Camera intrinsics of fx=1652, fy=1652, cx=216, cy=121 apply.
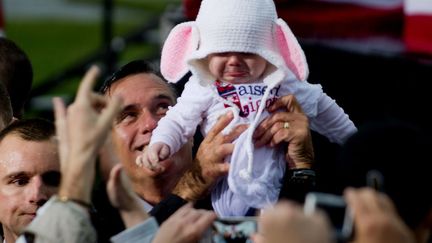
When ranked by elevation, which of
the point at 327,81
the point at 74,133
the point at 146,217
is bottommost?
the point at 327,81

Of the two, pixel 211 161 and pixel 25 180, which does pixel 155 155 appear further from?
pixel 25 180

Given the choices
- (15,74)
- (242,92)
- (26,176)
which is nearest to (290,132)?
(242,92)

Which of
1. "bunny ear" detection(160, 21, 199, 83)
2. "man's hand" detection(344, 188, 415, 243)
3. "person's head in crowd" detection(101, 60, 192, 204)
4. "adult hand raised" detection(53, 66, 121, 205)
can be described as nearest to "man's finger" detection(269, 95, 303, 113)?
"bunny ear" detection(160, 21, 199, 83)

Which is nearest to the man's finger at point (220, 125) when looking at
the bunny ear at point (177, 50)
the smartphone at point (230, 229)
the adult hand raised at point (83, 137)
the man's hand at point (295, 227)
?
the bunny ear at point (177, 50)

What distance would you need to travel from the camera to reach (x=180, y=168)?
19.5ft

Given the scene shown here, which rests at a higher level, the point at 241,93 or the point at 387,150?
the point at 387,150

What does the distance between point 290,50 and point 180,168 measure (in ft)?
2.18

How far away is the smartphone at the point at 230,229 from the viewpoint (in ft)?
16.2

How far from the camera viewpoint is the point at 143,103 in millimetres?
6043

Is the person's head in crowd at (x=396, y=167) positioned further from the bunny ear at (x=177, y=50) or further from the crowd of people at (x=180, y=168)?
the bunny ear at (x=177, y=50)

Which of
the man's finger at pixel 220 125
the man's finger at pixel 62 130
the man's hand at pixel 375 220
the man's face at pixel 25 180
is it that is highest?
the man's hand at pixel 375 220

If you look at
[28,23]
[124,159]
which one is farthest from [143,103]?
[28,23]

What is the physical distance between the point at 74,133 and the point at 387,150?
0.95 m

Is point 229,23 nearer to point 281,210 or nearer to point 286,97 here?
point 286,97
